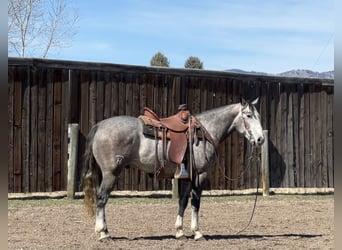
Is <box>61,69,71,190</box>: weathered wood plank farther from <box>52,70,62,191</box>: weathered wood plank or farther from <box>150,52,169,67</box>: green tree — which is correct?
<box>150,52,169,67</box>: green tree

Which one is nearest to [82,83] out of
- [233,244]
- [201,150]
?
[201,150]

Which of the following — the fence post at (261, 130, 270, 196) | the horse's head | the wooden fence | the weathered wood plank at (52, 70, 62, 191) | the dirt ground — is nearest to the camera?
the dirt ground

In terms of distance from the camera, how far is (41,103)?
39.1 feet

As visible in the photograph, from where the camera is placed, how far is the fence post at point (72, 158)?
1183 cm

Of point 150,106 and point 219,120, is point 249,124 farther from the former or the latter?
point 150,106

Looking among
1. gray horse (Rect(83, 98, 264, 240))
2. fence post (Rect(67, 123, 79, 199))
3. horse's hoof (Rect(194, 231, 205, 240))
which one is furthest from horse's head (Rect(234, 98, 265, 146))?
fence post (Rect(67, 123, 79, 199))

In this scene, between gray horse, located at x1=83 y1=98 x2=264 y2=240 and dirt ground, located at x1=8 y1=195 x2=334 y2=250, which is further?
gray horse, located at x1=83 y1=98 x2=264 y2=240

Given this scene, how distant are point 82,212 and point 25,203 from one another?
5.28 ft

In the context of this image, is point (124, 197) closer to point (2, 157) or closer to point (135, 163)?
point (135, 163)

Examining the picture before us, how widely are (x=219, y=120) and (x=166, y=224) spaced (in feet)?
6.79

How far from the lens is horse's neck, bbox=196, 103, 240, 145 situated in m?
8.38

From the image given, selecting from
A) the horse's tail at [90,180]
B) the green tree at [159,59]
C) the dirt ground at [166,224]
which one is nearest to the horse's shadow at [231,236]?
the dirt ground at [166,224]

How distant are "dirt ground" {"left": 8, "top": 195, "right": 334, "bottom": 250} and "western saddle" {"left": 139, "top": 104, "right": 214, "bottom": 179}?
1.13 m

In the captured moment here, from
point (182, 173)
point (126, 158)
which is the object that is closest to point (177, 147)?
point (182, 173)
